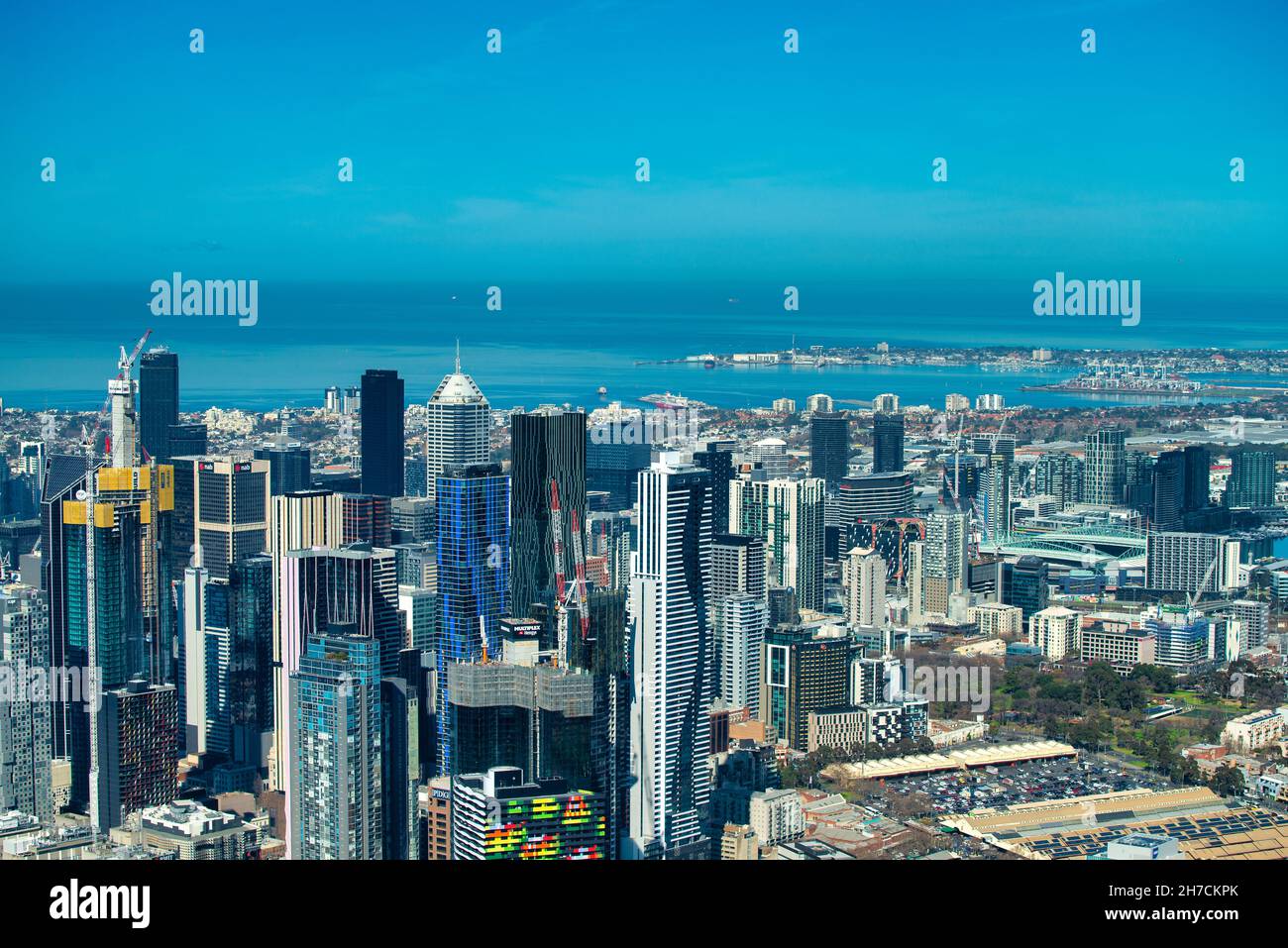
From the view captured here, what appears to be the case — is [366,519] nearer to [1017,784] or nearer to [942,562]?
[942,562]

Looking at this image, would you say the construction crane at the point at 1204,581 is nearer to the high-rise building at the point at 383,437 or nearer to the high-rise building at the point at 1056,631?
the high-rise building at the point at 1056,631

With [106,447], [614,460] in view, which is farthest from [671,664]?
[106,447]

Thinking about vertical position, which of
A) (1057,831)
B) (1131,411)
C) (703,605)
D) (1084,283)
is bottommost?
(1057,831)

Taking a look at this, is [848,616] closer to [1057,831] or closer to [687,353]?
[687,353]

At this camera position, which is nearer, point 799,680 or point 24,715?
point 24,715

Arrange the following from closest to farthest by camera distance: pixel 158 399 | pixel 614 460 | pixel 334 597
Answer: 1. pixel 334 597
2. pixel 614 460
3. pixel 158 399
